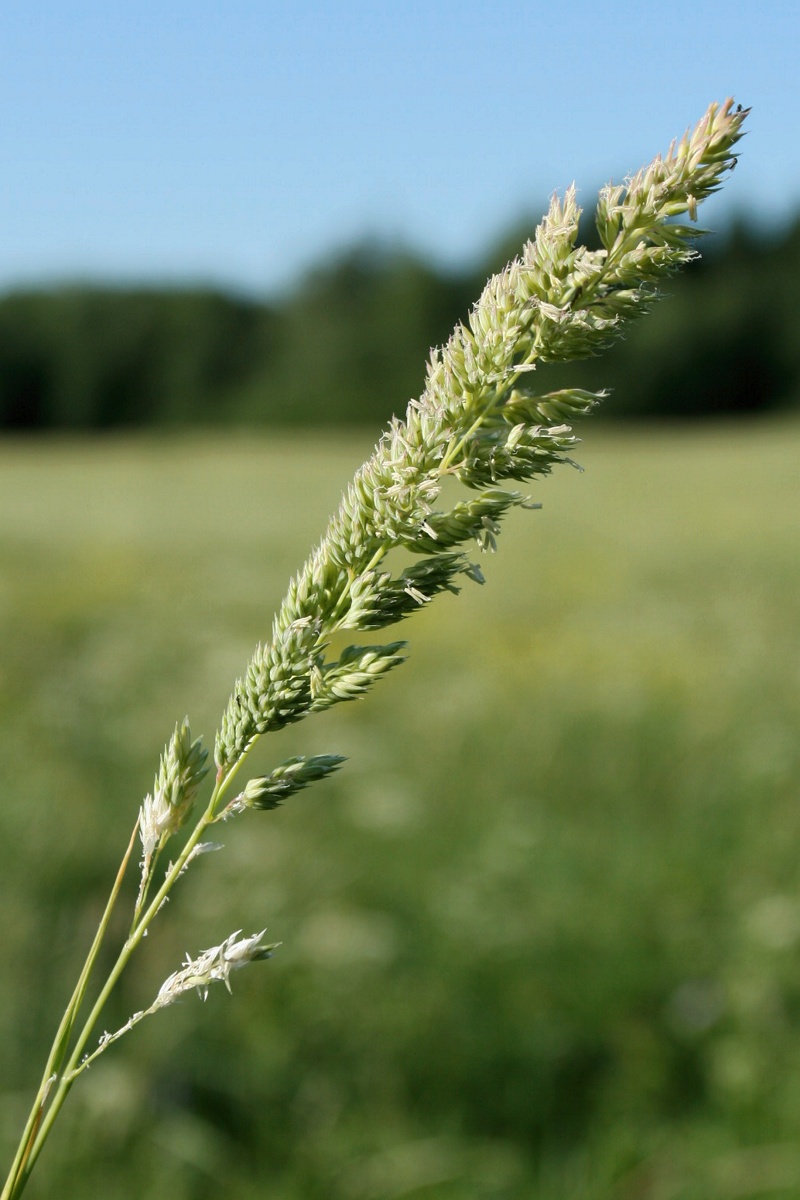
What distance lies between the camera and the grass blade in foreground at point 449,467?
777mm

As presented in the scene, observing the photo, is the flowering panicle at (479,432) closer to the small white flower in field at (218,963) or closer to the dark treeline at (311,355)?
the small white flower in field at (218,963)

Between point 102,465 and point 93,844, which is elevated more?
point 93,844

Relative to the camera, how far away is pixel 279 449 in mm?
53312

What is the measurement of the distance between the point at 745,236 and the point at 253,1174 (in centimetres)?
7370

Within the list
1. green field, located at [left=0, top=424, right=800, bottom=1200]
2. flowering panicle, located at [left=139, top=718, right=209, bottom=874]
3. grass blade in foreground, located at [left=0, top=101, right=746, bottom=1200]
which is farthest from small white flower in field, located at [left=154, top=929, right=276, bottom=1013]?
green field, located at [left=0, top=424, right=800, bottom=1200]

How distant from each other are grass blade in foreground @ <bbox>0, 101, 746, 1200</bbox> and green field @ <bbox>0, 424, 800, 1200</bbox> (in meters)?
2.99

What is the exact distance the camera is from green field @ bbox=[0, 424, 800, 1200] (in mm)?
3561

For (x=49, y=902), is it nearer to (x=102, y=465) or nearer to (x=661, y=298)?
(x=661, y=298)

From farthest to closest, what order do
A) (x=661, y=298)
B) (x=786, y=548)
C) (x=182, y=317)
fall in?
(x=182, y=317) < (x=786, y=548) < (x=661, y=298)

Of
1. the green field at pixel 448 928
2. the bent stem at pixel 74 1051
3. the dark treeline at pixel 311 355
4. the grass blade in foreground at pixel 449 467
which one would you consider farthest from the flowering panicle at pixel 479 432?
the dark treeline at pixel 311 355

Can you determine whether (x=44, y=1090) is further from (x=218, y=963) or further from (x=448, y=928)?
(x=448, y=928)

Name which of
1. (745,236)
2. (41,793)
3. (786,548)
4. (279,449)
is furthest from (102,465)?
(745,236)

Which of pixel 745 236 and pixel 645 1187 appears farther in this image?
pixel 745 236

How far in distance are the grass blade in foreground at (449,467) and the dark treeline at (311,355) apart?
65957 millimetres
